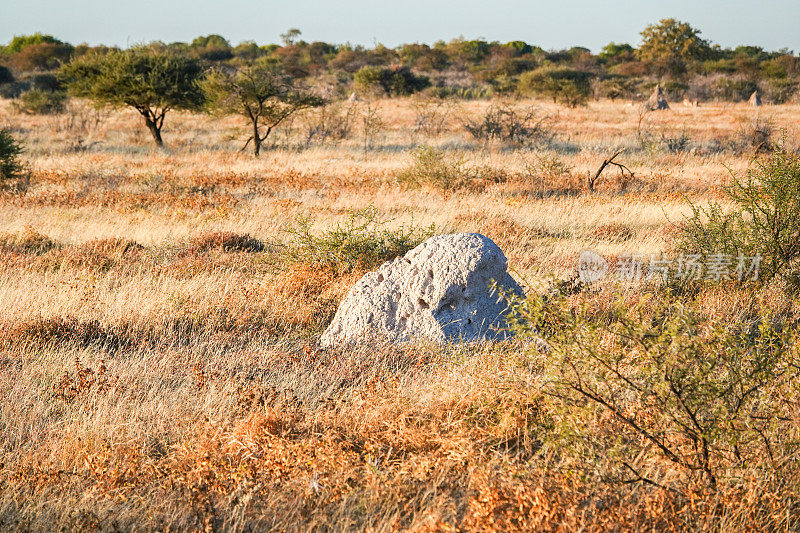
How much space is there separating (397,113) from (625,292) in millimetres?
21679

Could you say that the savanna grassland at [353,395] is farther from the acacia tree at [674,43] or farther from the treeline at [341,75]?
the acacia tree at [674,43]

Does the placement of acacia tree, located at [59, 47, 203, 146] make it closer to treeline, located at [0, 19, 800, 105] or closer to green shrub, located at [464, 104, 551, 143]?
treeline, located at [0, 19, 800, 105]

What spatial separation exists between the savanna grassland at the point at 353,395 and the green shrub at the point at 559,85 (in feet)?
70.5

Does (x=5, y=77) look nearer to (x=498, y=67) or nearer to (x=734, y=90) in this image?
(x=498, y=67)

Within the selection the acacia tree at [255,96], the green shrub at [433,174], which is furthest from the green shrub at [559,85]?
the green shrub at [433,174]

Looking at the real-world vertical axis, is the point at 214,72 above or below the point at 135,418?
above

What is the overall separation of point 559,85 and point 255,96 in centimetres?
1800

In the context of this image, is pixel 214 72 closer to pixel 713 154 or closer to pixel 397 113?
pixel 397 113

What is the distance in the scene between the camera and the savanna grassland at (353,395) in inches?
106

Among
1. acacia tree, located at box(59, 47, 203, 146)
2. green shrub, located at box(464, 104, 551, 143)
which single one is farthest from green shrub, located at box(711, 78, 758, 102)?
acacia tree, located at box(59, 47, 203, 146)

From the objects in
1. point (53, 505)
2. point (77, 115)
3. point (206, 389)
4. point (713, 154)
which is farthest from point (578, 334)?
point (77, 115)

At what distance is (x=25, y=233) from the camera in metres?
7.95

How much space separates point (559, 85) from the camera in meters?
29.7

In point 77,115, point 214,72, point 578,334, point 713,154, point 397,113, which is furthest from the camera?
point 397,113
